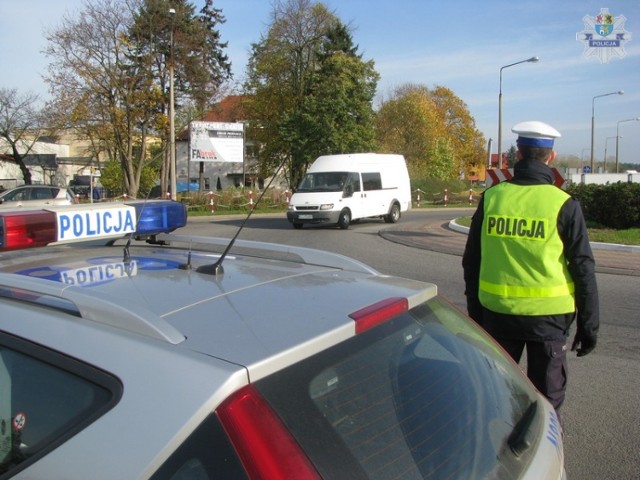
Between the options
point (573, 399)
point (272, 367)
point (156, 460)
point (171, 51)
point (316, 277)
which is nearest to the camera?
point (156, 460)

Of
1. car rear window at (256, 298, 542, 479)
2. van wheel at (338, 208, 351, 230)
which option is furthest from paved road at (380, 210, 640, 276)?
car rear window at (256, 298, 542, 479)

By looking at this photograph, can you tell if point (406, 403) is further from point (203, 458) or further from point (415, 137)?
point (415, 137)

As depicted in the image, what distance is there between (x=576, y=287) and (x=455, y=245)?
11.8 m

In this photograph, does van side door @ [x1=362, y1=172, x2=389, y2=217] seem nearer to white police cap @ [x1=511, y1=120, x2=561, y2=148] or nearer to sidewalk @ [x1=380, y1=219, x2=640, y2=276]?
sidewalk @ [x1=380, y1=219, x2=640, y2=276]

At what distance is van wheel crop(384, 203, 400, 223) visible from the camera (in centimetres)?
2245

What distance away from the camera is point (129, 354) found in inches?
52.4

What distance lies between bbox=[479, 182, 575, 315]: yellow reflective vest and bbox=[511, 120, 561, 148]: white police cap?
0.23 meters

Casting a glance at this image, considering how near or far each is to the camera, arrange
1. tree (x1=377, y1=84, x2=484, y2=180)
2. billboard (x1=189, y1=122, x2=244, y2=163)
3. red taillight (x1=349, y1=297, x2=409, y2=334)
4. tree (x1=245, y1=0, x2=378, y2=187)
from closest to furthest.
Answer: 1. red taillight (x1=349, y1=297, x2=409, y2=334)
2. billboard (x1=189, y1=122, x2=244, y2=163)
3. tree (x1=245, y1=0, x2=378, y2=187)
4. tree (x1=377, y1=84, x2=484, y2=180)

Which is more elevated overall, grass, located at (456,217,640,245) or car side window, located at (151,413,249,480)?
car side window, located at (151,413,249,480)

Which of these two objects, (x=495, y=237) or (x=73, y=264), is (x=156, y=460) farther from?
(x=495, y=237)

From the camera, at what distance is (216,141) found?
36062mm

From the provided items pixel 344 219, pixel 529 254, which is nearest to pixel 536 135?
pixel 529 254

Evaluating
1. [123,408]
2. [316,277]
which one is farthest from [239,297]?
[123,408]

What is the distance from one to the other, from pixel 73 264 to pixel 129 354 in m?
0.97
